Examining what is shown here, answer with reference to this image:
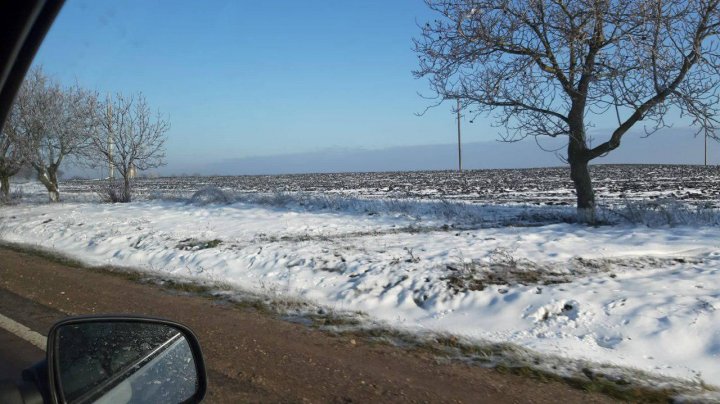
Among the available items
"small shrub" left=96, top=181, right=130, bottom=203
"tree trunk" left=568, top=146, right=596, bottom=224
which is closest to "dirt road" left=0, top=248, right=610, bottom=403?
"tree trunk" left=568, top=146, right=596, bottom=224

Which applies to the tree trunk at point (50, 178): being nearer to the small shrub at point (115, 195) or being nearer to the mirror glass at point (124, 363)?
the small shrub at point (115, 195)

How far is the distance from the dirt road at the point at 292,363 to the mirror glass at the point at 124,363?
1.91 meters

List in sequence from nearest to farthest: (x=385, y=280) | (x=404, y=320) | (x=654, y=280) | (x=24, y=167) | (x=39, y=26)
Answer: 1. (x=39, y=26)
2. (x=404, y=320)
3. (x=654, y=280)
4. (x=385, y=280)
5. (x=24, y=167)

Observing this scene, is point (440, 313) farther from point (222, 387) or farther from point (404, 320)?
point (222, 387)

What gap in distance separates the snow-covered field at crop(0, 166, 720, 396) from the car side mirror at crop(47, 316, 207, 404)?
160 inches

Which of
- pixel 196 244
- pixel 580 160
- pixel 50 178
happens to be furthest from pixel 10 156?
pixel 580 160

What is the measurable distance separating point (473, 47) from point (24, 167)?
23.8 metres

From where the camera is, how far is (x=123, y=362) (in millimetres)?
2273

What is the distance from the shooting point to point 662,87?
11.4 metres

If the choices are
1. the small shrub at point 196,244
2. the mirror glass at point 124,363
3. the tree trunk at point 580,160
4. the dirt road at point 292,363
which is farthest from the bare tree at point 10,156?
the mirror glass at point 124,363

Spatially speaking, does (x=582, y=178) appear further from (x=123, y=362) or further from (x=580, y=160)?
(x=123, y=362)

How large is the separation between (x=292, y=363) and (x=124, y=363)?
10.0ft

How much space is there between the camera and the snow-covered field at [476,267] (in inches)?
230

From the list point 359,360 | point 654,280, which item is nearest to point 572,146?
point 654,280
